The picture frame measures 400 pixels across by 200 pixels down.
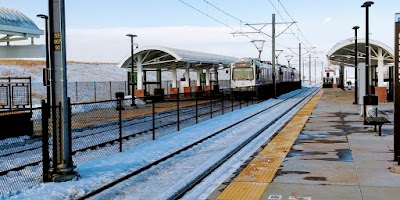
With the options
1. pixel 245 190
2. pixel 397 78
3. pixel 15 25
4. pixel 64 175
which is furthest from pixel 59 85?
pixel 15 25

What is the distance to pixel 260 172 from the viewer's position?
9539 millimetres

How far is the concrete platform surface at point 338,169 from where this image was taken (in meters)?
7.75

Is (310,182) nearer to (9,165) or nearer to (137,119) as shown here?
(9,165)

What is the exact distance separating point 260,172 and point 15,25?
11540mm

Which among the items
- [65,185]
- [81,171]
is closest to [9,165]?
[81,171]

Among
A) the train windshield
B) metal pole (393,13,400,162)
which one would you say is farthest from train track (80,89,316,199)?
the train windshield

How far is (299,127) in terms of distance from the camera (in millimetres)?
17938

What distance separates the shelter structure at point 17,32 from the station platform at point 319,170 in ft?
31.9

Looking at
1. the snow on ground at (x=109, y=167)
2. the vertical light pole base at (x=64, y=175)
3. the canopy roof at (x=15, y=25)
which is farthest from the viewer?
the canopy roof at (x=15, y=25)

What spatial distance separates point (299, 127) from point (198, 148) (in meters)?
5.77

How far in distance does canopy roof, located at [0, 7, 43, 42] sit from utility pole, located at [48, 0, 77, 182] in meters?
7.57

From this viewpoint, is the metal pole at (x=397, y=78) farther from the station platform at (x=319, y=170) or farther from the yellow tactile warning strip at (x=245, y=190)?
the yellow tactile warning strip at (x=245, y=190)

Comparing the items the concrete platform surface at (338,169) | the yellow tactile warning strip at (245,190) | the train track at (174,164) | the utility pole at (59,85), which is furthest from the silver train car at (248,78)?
the yellow tactile warning strip at (245,190)

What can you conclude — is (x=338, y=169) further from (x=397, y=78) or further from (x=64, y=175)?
(x=64, y=175)
